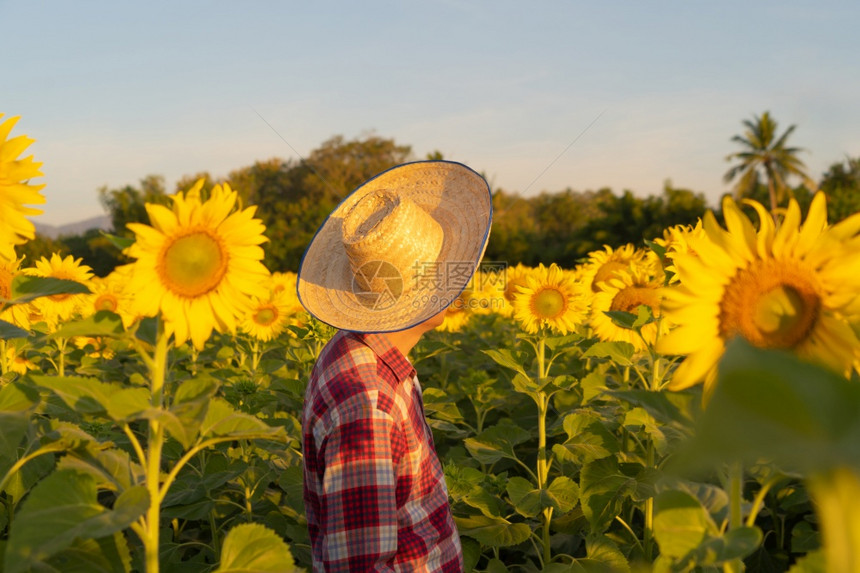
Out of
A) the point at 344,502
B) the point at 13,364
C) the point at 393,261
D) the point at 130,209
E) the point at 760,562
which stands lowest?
the point at 760,562

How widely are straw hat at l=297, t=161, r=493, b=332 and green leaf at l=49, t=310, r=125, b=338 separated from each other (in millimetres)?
1057

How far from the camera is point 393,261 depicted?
97.9 inches

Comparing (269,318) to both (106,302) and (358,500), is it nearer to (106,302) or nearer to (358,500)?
(106,302)

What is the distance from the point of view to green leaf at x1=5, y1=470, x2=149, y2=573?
3.75ft

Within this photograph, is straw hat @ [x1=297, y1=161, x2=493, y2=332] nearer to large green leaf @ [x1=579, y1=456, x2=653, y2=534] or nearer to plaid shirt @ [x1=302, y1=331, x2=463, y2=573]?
plaid shirt @ [x1=302, y1=331, x2=463, y2=573]

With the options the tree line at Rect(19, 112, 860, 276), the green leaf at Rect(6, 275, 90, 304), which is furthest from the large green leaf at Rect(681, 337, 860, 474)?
the tree line at Rect(19, 112, 860, 276)

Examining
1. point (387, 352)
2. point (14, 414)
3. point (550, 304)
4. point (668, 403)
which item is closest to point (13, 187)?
point (14, 414)

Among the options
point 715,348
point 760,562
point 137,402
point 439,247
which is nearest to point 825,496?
point 715,348

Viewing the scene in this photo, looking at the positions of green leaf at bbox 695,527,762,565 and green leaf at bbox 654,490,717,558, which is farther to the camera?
green leaf at bbox 654,490,717,558

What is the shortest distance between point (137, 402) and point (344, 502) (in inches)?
35.5

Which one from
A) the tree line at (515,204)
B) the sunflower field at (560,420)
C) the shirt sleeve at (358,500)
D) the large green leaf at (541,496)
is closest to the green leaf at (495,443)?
the sunflower field at (560,420)

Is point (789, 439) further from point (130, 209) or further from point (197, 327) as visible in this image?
point (130, 209)

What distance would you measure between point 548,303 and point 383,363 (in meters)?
2.52
